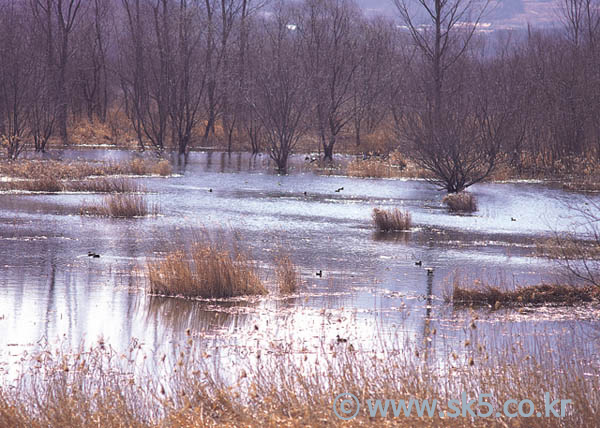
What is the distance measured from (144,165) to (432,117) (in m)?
12.2

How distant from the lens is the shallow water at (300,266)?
32.8ft

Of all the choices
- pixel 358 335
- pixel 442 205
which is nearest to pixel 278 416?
pixel 358 335

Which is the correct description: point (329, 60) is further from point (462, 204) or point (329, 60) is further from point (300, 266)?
point (300, 266)

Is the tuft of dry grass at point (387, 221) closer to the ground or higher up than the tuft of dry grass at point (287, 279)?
higher up

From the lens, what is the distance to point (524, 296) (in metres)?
12.1

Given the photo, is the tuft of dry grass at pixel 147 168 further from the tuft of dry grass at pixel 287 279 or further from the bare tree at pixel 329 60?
the tuft of dry grass at pixel 287 279

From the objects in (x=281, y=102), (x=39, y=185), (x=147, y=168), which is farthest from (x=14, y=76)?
(x=39, y=185)

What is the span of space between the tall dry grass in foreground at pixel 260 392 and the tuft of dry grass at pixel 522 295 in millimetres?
3563

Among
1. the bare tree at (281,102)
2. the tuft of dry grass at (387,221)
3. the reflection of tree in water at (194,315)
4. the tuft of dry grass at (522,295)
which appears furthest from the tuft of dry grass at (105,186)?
the tuft of dry grass at (522,295)

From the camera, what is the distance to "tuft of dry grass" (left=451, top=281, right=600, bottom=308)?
1199 cm

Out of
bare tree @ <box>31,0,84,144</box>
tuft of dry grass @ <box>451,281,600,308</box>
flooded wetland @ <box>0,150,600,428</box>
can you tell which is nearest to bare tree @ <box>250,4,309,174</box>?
flooded wetland @ <box>0,150,600,428</box>

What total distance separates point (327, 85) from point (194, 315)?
39.0 meters

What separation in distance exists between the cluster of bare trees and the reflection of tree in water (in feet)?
61.9

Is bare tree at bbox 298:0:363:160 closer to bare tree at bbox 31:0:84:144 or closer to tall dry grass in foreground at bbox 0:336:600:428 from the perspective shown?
bare tree at bbox 31:0:84:144
